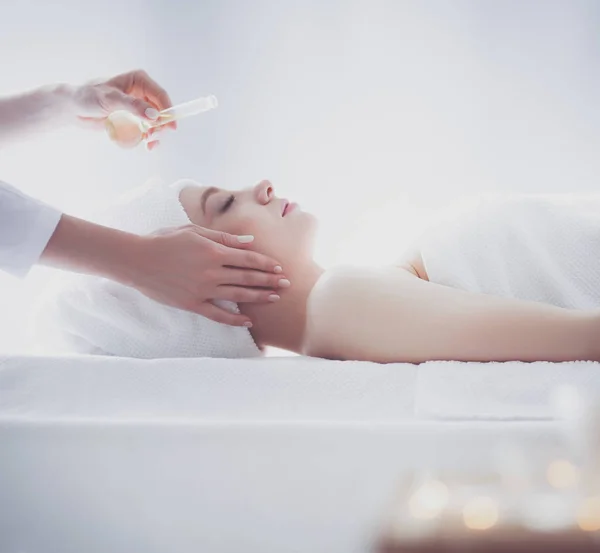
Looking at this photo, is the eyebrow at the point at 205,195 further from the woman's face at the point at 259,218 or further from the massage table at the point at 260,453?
the massage table at the point at 260,453

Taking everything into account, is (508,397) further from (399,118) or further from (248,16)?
(248,16)

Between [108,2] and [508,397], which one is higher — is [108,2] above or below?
above

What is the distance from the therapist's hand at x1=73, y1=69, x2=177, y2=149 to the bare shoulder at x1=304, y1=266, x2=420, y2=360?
52 cm

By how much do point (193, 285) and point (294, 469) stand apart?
17.4 inches

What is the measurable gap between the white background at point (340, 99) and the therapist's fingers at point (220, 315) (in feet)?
2.86

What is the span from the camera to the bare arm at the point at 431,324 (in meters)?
0.95

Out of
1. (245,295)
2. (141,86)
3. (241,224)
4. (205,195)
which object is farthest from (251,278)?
(141,86)

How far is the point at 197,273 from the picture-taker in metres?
1.13

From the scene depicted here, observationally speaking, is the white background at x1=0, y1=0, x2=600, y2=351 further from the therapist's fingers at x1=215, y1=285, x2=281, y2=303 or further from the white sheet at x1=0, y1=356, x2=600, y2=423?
the white sheet at x1=0, y1=356, x2=600, y2=423

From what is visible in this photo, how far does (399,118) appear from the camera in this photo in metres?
2.05

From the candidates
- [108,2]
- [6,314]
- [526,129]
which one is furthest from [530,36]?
[6,314]

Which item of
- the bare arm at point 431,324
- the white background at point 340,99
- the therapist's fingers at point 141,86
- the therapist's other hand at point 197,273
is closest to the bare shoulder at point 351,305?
the bare arm at point 431,324

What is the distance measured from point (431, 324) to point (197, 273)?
0.38 meters

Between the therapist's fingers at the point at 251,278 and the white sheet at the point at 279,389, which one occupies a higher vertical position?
the therapist's fingers at the point at 251,278
